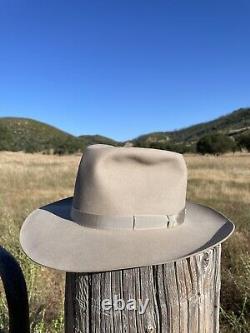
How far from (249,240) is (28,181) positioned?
10184 millimetres

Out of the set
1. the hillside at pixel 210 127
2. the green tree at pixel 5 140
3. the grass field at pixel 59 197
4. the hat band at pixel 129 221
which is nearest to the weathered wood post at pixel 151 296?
the hat band at pixel 129 221

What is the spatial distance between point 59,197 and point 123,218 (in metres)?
9.27

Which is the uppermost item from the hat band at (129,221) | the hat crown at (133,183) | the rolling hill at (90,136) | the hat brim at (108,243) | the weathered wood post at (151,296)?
the rolling hill at (90,136)

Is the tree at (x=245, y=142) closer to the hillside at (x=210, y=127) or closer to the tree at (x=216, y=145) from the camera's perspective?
the tree at (x=216, y=145)

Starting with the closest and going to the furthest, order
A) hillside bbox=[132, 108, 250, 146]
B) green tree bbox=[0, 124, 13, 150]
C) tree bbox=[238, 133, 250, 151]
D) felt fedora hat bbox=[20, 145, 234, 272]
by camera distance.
→ felt fedora hat bbox=[20, 145, 234, 272] < tree bbox=[238, 133, 250, 151] < green tree bbox=[0, 124, 13, 150] < hillside bbox=[132, 108, 250, 146]

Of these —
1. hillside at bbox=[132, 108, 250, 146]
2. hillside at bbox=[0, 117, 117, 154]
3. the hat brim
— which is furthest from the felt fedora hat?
hillside at bbox=[132, 108, 250, 146]

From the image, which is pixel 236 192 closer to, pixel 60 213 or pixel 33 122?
pixel 60 213

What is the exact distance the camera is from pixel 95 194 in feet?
4.75

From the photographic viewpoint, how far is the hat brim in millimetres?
1249

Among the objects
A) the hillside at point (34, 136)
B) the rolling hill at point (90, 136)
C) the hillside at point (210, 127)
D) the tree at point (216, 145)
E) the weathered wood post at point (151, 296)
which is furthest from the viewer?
the hillside at point (210, 127)

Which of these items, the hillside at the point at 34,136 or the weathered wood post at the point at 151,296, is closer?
the weathered wood post at the point at 151,296

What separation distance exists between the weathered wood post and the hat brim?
29 millimetres

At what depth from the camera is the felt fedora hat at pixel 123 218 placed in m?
1.33

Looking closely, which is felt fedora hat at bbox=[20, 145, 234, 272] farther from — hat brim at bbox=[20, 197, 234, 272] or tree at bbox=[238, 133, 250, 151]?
tree at bbox=[238, 133, 250, 151]
